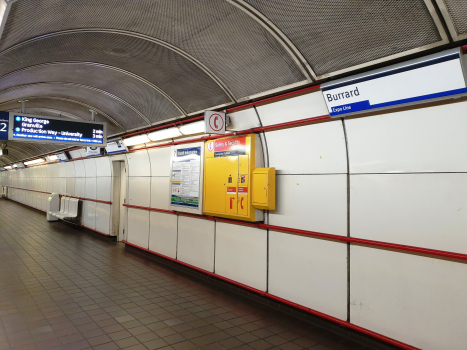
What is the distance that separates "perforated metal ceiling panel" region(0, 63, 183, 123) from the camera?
6590 mm

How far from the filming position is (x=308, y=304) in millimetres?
4555

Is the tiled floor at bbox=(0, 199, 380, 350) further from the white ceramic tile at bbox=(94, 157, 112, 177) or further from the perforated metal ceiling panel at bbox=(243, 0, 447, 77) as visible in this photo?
the white ceramic tile at bbox=(94, 157, 112, 177)

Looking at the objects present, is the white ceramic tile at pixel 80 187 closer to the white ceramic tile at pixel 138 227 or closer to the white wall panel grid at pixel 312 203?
the white ceramic tile at pixel 138 227

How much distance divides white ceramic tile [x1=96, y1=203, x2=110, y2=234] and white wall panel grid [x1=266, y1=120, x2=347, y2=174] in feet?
25.1

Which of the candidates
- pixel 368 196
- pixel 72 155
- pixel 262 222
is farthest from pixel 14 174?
pixel 368 196

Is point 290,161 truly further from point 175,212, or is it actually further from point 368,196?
point 175,212

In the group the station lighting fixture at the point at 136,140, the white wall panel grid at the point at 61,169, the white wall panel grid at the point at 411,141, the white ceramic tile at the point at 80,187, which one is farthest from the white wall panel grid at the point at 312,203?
the white wall panel grid at the point at 61,169

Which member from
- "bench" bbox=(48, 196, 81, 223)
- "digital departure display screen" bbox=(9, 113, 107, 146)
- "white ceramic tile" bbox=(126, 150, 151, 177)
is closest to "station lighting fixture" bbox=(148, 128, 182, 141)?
"white ceramic tile" bbox=(126, 150, 151, 177)

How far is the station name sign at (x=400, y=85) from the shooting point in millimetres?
2965

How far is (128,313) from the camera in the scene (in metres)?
4.81

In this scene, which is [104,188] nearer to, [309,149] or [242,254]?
[242,254]

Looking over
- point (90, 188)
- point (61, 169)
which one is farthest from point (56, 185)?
point (90, 188)

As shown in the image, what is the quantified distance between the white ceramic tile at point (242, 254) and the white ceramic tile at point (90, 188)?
7845 millimetres

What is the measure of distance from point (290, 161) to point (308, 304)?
2.01 metres
